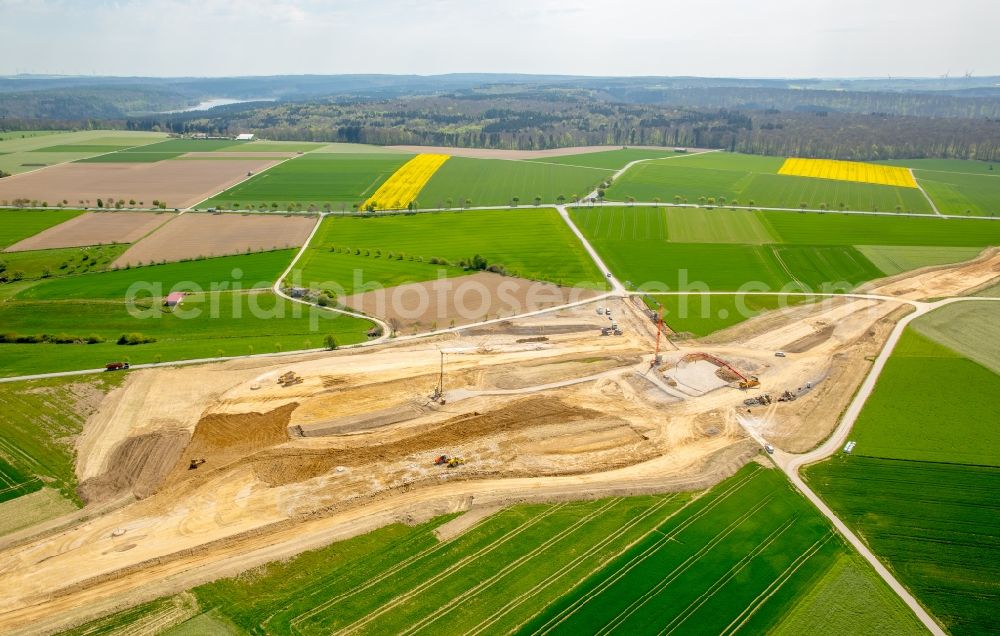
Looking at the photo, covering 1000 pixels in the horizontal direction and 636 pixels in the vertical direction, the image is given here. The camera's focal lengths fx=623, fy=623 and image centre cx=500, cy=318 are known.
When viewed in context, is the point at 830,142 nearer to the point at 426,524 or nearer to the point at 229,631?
the point at 426,524

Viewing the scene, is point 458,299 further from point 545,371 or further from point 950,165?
point 950,165

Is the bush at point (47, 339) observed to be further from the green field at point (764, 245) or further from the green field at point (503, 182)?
the green field at point (503, 182)

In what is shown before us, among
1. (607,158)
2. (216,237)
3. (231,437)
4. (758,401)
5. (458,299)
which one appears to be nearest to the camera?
(231,437)

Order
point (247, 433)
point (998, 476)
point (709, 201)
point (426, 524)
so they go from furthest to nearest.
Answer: point (709, 201) < point (247, 433) < point (998, 476) < point (426, 524)

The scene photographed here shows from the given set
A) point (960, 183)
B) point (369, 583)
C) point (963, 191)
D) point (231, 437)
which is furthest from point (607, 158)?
point (369, 583)

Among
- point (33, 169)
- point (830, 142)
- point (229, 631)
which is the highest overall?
point (830, 142)

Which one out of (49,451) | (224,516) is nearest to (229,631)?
(224,516)
